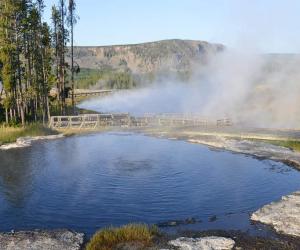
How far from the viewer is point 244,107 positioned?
2958 inches

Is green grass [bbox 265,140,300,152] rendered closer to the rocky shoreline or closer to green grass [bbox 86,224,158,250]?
the rocky shoreline

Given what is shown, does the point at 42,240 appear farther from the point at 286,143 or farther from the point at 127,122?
the point at 127,122

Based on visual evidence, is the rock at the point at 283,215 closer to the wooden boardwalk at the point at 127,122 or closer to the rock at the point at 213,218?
the rock at the point at 213,218

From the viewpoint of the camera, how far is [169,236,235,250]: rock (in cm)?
1683

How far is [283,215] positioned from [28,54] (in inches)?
1735

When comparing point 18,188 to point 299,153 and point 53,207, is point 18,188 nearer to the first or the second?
point 53,207

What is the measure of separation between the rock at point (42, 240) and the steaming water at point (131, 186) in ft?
3.93

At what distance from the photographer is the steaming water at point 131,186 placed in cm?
2072

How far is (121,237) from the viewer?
1739 cm

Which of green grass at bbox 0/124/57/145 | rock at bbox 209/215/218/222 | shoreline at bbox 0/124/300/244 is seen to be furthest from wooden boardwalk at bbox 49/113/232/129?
rock at bbox 209/215/218/222

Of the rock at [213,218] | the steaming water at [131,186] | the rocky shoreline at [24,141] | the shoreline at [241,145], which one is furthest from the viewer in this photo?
the rocky shoreline at [24,141]

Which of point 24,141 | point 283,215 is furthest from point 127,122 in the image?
point 283,215

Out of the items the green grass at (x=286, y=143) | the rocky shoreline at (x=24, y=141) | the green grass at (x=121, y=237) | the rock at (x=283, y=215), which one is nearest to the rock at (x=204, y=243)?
the green grass at (x=121, y=237)

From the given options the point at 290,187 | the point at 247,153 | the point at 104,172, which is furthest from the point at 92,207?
the point at 247,153
